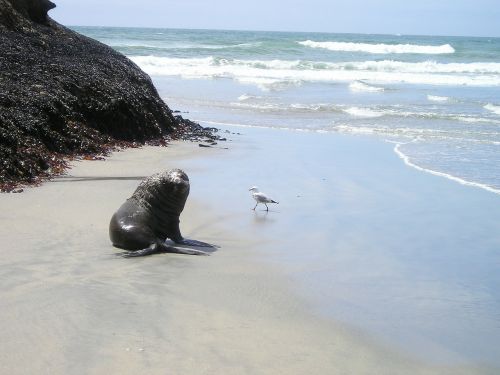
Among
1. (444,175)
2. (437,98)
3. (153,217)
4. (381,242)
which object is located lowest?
(437,98)

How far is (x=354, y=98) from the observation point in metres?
23.3

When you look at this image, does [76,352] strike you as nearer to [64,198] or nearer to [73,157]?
[64,198]

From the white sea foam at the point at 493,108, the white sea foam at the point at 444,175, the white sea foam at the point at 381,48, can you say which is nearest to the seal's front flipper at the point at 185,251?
the white sea foam at the point at 444,175

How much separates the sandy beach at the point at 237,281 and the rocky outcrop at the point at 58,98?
25.4 inches

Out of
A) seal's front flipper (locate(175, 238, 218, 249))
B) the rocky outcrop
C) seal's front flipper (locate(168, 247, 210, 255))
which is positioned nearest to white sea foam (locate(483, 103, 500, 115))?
the rocky outcrop

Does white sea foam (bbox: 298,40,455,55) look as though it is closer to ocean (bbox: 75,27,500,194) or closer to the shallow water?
ocean (bbox: 75,27,500,194)

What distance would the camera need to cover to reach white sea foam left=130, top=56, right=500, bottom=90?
3262 centimetres

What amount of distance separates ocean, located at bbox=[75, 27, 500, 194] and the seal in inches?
178

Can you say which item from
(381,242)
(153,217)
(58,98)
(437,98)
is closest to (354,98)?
(437,98)

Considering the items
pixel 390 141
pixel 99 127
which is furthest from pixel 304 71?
pixel 99 127

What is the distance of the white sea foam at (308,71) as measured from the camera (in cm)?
3262

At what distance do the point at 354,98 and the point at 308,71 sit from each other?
14.6 meters

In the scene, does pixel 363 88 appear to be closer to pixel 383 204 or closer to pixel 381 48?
pixel 383 204

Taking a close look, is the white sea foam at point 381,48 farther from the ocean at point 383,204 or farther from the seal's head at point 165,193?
the seal's head at point 165,193
